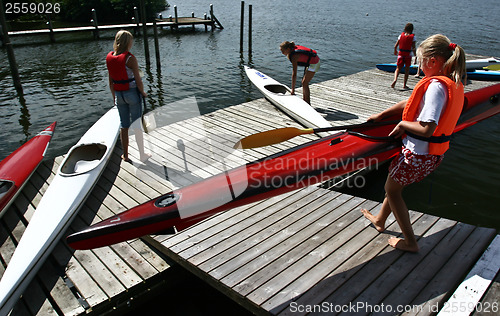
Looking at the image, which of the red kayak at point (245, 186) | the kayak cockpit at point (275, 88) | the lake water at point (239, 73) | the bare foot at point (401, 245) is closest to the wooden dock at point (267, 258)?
the bare foot at point (401, 245)

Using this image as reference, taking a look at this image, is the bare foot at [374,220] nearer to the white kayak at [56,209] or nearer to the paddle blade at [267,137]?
the paddle blade at [267,137]

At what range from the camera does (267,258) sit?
338 centimetres

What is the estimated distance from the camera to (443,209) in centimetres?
600

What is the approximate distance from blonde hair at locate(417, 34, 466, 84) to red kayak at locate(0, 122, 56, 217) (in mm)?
5051

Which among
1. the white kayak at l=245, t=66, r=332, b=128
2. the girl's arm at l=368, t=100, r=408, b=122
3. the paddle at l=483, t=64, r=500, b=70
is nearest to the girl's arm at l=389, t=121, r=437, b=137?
the girl's arm at l=368, t=100, r=408, b=122

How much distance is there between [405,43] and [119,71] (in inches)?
288

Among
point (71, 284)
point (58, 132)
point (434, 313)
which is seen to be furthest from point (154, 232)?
point (58, 132)

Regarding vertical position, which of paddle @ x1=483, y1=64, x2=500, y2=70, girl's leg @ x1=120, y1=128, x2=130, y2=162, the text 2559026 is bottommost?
girl's leg @ x1=120, y1=128, x2=130, y2=162

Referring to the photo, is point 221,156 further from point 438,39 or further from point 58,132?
point 58,132

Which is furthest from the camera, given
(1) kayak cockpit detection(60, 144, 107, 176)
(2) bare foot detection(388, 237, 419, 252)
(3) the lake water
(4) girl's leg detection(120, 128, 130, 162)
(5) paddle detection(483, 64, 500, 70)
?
(5) paddle detection(483, 64, 500, 70)

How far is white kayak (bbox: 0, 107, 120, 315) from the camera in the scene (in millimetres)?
3426

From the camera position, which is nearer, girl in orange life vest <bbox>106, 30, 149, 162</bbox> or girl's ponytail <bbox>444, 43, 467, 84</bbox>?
girl's ponytail <bbox>444, 43, 467, 84</bbox>

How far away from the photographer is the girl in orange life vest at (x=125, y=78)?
4.66 m

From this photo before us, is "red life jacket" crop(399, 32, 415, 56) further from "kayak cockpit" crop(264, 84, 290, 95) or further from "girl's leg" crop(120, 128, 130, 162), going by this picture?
"girl's leg" crop(120, 128, 130, 162)
